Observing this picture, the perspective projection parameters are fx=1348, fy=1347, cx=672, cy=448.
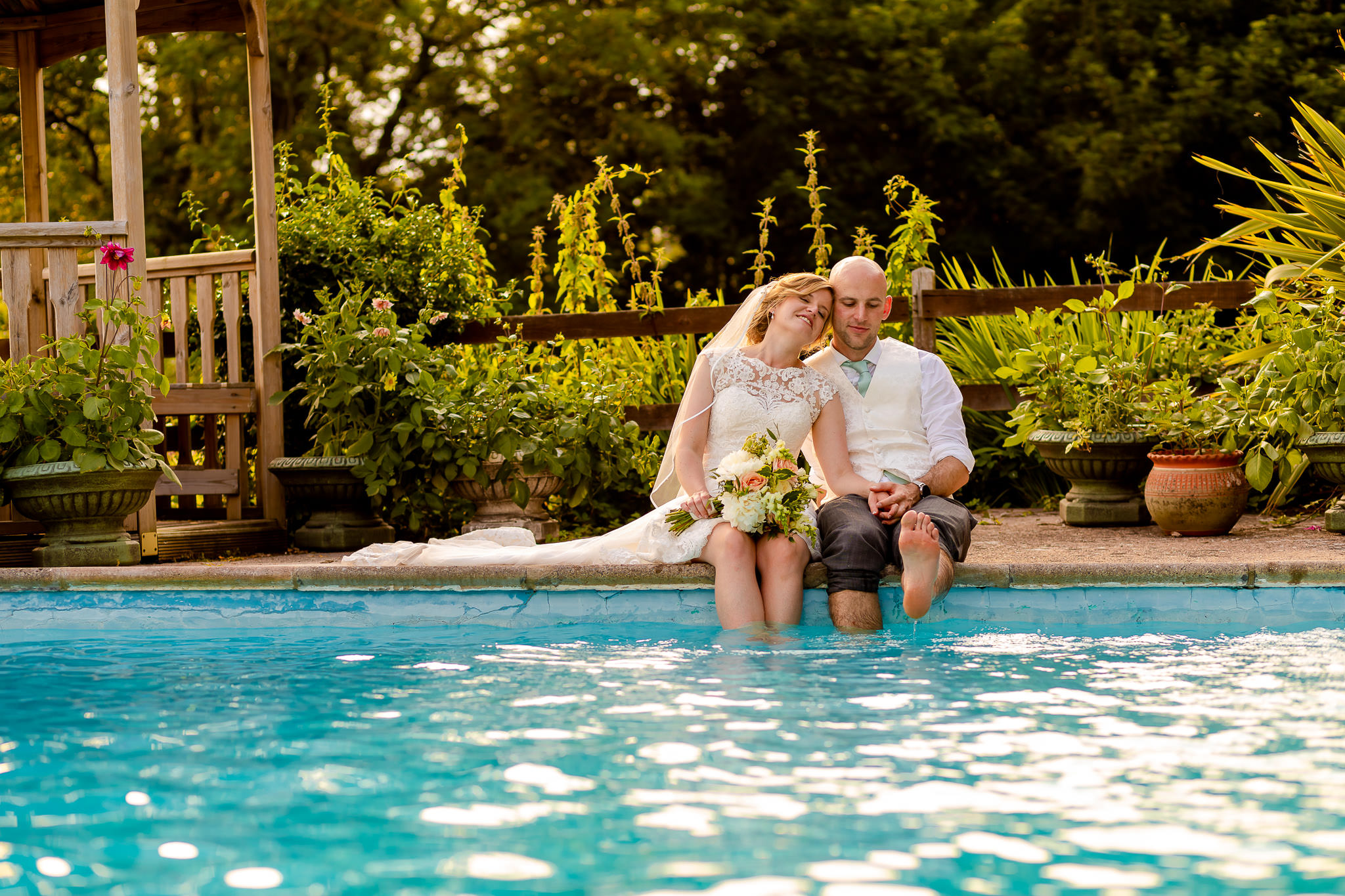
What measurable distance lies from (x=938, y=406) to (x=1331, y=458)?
66.4 inches

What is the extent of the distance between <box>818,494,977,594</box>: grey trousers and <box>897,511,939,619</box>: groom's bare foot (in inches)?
1.9

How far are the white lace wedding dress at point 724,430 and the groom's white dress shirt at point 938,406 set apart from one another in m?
0.24

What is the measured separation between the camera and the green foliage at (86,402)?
470cm

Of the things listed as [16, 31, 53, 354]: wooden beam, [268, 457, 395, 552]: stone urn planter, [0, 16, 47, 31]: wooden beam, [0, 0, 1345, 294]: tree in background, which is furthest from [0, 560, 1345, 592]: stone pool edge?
[0, 0, 1345, 294]: tree in background

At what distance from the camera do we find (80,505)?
187 inches

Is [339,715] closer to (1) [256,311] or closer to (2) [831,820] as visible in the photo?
(2) [831,820]

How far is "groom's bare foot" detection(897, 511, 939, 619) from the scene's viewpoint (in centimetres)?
372

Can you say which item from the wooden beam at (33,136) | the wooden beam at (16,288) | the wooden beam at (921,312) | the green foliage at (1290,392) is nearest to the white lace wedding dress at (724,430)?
the wooden beam at (16,288)

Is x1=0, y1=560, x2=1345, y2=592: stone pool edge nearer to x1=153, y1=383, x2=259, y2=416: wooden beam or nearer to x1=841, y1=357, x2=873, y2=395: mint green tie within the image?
x1=841, y1=357, x2=873, y2=395: mint green tie

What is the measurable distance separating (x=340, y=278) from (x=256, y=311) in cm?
53

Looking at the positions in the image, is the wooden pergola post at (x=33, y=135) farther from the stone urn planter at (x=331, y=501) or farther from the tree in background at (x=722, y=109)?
the tree in background at (x=722, y=109)

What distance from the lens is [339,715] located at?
2.97 m

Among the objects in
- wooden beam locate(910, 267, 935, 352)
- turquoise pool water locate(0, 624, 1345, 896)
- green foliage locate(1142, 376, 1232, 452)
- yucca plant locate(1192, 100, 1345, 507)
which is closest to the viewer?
turquoise pool water locate(0, 624, 1345, 896)

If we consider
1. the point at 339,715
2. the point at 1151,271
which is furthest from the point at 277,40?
the point at 339,715
